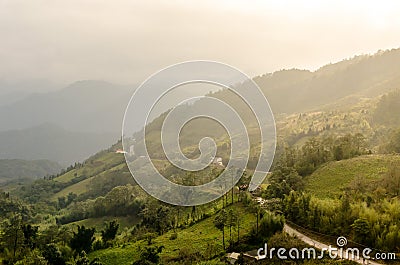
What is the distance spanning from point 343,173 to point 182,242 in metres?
13.9

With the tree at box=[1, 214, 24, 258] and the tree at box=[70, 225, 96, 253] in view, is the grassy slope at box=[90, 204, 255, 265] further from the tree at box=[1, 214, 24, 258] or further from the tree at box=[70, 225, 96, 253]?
the tree at box=[1, 214, 24, 258]

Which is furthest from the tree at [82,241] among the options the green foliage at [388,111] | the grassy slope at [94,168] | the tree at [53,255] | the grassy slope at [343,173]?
the grassy slope at [94,168]

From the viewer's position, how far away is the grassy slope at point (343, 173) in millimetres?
27984

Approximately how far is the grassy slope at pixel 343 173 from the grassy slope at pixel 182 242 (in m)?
5.72

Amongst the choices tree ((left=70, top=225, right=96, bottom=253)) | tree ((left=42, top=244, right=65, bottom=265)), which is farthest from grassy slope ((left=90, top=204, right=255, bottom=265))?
tree ((left=42, top=244, right=65, bottom=265))

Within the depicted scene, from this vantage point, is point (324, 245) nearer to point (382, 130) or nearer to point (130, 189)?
point (130, 189)

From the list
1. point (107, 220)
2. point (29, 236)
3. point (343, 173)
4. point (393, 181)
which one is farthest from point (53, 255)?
point (107, 220)

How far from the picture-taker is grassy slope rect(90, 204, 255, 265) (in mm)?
23922

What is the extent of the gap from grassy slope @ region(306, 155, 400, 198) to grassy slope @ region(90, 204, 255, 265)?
5.72 meters

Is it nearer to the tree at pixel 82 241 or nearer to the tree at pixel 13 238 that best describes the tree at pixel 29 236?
the tree at pixel 13 238

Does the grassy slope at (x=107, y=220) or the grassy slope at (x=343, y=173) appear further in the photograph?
the grassy slope at (x=107, y=220)

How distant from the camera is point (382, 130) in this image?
2992 inches

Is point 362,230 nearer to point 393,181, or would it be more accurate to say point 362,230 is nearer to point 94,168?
point 393,181

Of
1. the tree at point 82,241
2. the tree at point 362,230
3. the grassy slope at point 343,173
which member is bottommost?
the tree at point 82,241
